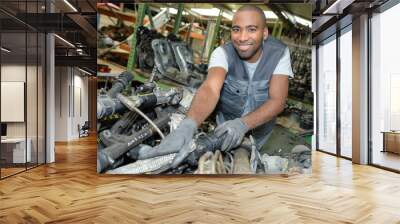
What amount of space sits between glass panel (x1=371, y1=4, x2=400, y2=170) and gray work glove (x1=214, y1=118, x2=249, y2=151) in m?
3.00

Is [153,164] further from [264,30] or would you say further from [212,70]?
[264,30]

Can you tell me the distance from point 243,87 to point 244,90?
0.17 feet

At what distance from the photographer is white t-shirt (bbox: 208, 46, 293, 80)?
6723 millimetres

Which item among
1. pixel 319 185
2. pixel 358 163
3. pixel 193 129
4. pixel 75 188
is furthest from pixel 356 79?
pixel 75 188

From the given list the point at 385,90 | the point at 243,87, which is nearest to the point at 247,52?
the point at 243,87

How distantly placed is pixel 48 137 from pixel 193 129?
148 inches

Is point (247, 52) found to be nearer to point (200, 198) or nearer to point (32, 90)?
point (200, 198)

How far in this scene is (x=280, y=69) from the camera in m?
6.77

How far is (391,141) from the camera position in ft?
25.3

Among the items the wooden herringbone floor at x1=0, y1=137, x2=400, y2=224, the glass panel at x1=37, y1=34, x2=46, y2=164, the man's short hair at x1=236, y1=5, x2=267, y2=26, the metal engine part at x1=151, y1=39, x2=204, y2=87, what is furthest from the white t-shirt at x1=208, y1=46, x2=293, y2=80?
the glass panel at x1=37, y1=34, x2=46, y2=164

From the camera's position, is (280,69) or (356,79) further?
(356,79)

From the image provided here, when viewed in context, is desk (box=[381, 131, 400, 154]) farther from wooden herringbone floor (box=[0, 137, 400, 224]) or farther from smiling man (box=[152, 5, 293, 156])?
smiling man (box=[152, 5, 293, 156])

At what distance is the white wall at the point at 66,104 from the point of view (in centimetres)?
1620

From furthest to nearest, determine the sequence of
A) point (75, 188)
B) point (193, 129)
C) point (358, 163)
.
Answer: point (358, 163), point (193, 129), point (75, 188)
